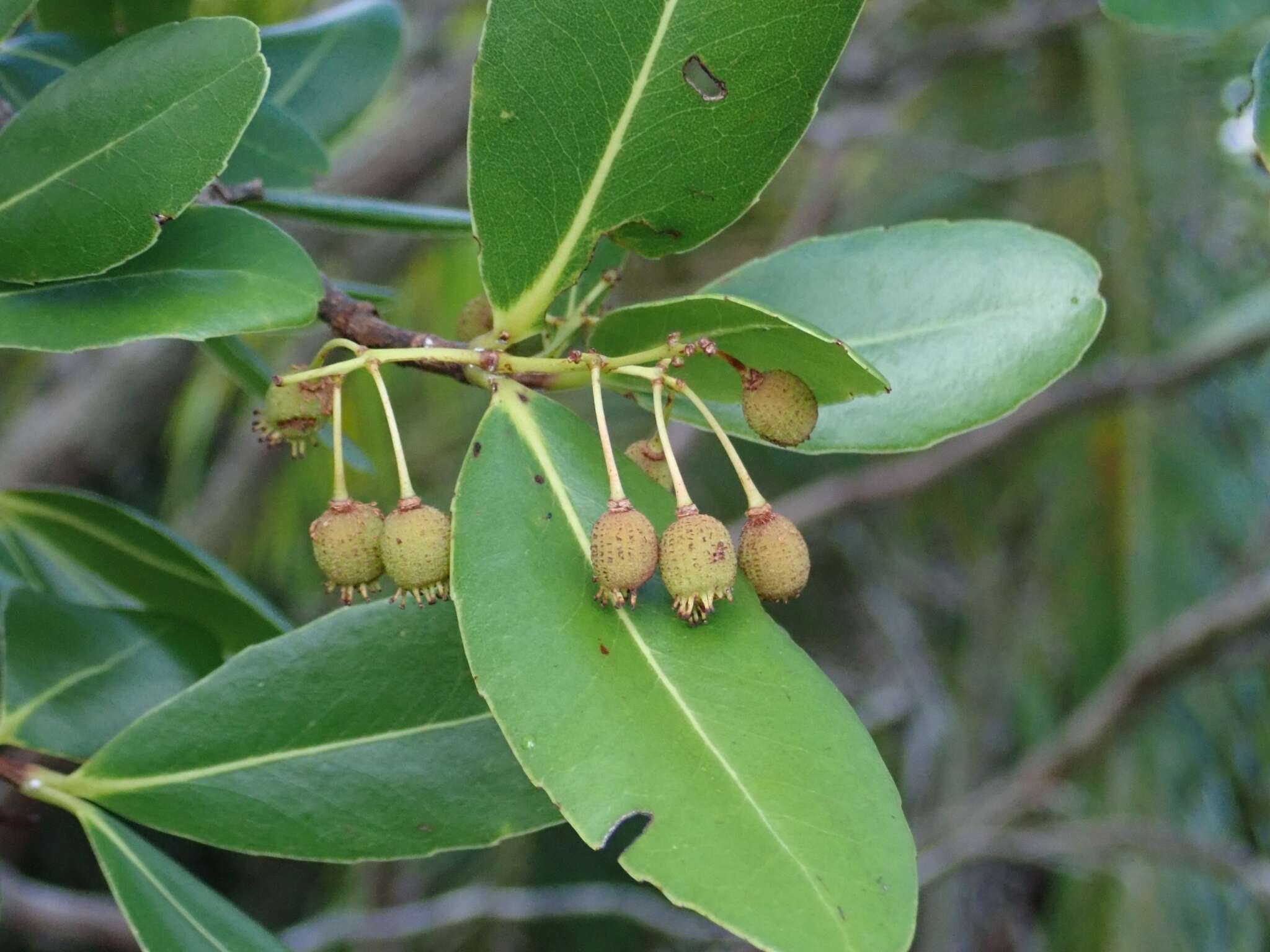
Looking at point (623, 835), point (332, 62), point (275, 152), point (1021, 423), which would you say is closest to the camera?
point (275, 152)

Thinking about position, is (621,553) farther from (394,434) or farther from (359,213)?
(359,213)

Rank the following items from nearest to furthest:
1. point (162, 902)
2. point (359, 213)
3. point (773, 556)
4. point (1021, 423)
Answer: point (773, 556)
point (162, 902)
point (359, 213)
point (1021, 423)

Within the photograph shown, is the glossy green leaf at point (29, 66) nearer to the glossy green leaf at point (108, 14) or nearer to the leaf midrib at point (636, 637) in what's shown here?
the glossy green leaf at point (108, 14)

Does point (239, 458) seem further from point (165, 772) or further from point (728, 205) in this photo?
point (728, 205)

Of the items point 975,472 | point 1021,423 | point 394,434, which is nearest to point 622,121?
point 394,434

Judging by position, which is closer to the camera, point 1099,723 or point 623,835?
point 1099,723

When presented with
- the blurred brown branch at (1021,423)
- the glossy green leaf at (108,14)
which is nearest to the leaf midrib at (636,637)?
the glossy green leaf at (108,14)
